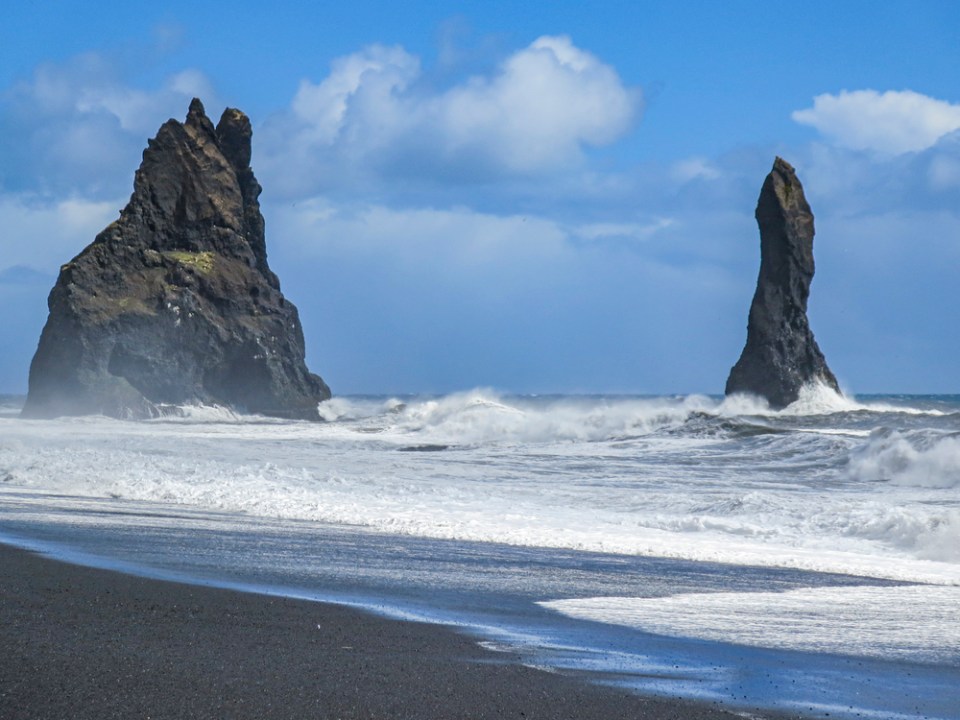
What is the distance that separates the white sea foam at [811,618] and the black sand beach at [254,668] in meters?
1.46

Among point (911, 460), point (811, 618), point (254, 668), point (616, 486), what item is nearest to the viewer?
point (254, 668)

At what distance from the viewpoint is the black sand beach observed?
4.05 m

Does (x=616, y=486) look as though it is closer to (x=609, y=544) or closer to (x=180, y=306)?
(x=609, y=544)

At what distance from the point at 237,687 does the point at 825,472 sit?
53.9ft

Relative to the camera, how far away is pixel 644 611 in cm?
673

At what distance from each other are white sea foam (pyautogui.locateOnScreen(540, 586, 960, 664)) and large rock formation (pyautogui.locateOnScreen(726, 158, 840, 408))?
31.3m

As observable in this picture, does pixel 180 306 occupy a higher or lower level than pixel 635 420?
higher

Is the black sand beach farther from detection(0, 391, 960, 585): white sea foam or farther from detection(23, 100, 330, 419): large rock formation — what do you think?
detection(23, 100, 330, 419): large rock formation

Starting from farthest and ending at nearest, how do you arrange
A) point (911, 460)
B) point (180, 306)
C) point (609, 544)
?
point (180, 306) < point (911, 460) < point (609, 544)

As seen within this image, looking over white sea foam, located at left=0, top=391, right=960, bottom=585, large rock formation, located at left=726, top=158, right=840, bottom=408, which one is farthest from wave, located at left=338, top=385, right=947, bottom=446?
large rock formation, located at left=726, top=158, right=840, bottom=408

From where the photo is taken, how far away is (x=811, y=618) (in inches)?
260

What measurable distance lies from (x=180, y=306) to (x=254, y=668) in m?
50.0

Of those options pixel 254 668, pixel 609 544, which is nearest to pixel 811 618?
pixel 254 668

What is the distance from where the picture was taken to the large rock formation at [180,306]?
161 ft
